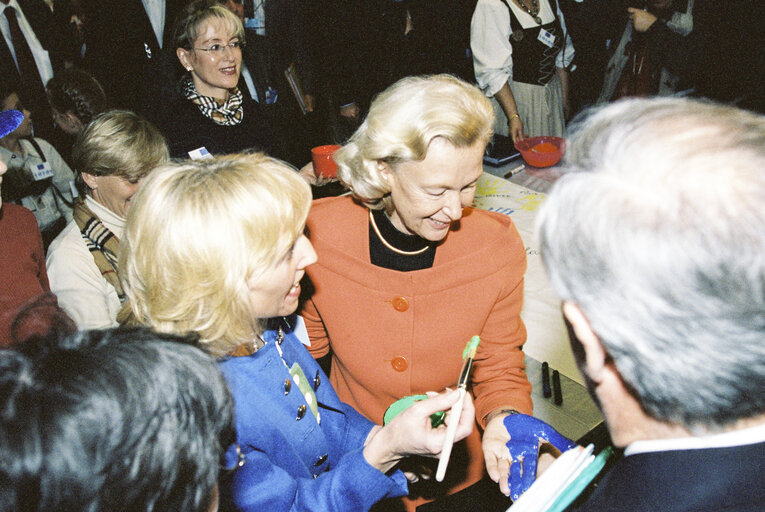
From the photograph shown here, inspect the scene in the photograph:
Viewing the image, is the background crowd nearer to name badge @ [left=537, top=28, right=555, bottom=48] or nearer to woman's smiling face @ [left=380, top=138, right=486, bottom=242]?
woman's smiling face @ [left=380, top=138, right=486, bottom=242]

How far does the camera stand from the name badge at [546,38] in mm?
3846

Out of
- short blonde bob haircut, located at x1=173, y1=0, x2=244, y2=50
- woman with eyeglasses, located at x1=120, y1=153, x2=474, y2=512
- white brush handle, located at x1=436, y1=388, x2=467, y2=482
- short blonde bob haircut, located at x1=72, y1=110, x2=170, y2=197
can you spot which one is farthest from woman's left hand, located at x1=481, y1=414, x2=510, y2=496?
short blonde bob haircut, located at x1=173, y1=0, x2=244, y2=50

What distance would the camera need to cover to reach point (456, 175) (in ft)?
4.98

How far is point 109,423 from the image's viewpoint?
1.92 feet

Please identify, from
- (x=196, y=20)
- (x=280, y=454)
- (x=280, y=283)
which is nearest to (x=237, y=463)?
(x=280, y=454)

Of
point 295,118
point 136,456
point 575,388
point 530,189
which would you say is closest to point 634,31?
point 530,189

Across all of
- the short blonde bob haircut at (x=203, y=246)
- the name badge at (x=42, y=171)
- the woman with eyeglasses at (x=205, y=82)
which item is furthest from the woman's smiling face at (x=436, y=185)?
the name badge at (x=42, y=171)

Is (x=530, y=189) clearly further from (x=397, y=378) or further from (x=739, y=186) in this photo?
(x=739, y=186)

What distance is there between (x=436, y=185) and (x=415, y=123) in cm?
20

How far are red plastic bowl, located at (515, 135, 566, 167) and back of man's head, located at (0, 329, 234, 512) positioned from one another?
2.94m

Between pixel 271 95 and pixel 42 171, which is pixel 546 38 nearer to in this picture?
pixel 271 95

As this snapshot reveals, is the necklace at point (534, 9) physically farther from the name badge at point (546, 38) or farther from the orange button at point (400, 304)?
the orange button at point (400, 304)

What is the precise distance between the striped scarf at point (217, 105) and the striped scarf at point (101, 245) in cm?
136

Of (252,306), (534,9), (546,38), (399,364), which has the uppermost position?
(534,9)
